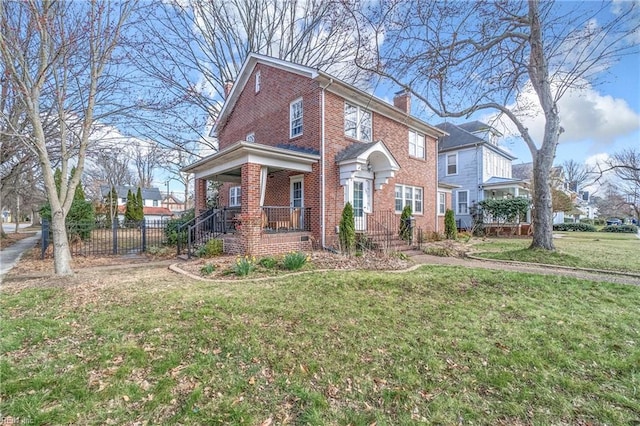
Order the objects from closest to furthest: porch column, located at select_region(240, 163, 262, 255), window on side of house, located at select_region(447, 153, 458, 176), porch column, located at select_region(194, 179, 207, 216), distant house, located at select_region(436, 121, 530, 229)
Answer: porch column, located at select_region(240, 163, 262, 255) → porch column, located at select_region(194, 179, 207, 216) → distant house, located at select_region(436, 121, 530, 229) → window on side of house, located at select_region(447, 153, 458, 176)

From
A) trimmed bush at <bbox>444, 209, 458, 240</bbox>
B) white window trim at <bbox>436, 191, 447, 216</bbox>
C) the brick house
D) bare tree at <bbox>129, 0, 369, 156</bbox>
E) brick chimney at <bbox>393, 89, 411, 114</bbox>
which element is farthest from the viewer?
white window trim at <bbox>436, 191, 447, 216</bbox>

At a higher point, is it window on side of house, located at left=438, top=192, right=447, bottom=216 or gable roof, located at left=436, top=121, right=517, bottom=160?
gable roof, located at left=436, top=121, right=517, bottom=160

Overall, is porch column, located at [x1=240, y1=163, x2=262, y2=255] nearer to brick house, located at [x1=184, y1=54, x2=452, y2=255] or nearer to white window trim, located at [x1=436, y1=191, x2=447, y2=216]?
brick house, located at [x1=184, y1=54, x2=452, y2=255]

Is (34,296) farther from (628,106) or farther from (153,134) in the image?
(628,106)

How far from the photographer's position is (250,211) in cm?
901

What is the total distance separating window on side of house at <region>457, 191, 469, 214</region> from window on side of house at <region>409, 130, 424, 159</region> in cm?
1016

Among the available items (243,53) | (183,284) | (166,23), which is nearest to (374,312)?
(183,284)

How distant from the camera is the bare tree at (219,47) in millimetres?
17328

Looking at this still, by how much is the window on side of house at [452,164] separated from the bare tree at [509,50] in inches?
554

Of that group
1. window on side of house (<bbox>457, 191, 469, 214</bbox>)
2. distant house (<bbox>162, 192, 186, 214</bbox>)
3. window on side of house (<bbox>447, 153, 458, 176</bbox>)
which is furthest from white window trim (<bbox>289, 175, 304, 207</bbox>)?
distant house (<bbox>162, 192, 186, 214</bbox>)

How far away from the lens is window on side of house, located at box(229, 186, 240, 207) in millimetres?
15234

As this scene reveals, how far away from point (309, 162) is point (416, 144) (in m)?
7.45

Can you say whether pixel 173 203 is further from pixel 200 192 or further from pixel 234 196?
pixel 200 192

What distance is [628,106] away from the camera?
10695 millimetres
